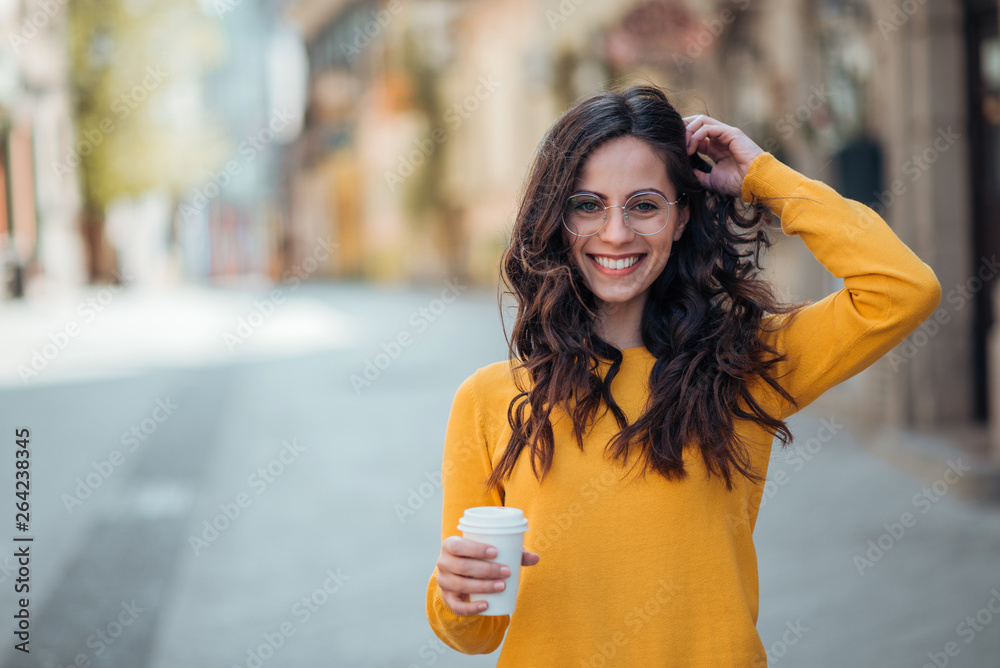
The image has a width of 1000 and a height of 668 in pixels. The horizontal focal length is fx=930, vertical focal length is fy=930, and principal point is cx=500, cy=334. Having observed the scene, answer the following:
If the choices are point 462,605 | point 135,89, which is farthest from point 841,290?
point 135,89

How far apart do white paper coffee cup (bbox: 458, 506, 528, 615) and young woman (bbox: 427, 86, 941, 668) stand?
7 centimetres

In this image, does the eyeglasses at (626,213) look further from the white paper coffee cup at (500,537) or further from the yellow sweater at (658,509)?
the white paper coffee cup at (500,537)

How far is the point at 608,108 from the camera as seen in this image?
69.3 inches

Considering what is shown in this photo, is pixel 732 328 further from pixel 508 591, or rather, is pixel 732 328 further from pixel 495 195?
pixel 495 195

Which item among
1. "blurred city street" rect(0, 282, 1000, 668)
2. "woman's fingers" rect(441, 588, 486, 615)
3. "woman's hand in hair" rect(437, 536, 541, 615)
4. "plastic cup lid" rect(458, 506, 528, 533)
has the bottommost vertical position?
"blurred city street" rect(0, 282, 1000, 668)

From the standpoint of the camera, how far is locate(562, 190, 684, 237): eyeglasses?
5.70 ft

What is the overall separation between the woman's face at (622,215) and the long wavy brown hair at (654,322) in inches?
0.8

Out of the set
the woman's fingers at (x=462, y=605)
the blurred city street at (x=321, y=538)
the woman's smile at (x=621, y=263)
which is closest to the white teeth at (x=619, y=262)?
the woman's smile at (x=621, y=263)

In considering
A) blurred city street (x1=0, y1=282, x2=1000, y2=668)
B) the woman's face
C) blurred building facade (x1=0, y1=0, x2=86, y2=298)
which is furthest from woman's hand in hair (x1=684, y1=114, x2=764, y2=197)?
blurred building facade (x1=0, y1=0, x2=86, y2=298)

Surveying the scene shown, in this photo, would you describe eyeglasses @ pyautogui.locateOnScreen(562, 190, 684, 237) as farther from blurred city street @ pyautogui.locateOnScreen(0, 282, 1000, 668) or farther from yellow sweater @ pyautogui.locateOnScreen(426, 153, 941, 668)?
blurred city street @ pyautogui.locateOnScreen(0, 282, 1000, 668)

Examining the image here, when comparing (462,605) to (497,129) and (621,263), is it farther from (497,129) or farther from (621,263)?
(497,129)

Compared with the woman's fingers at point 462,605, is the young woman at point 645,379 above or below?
above

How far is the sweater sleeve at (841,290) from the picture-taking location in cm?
168

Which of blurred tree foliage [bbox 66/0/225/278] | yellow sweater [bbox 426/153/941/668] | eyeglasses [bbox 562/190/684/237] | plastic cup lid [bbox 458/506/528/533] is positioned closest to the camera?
plastic cup lid [bbox 458/506/528/533]
